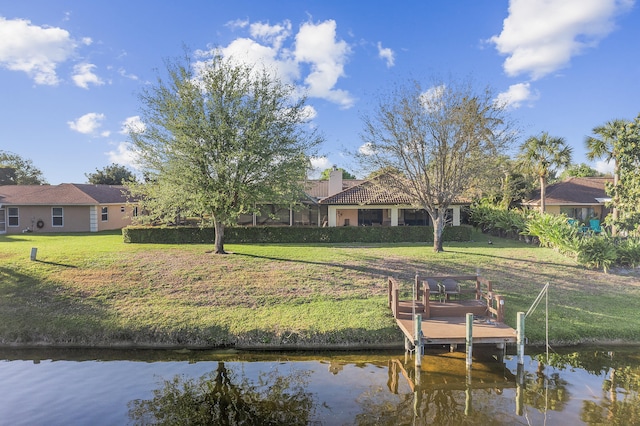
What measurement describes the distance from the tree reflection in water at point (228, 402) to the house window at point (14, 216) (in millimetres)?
28955

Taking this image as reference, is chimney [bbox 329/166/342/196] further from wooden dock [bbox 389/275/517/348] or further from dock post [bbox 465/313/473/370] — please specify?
dock post [bbox 465/313/473/370]

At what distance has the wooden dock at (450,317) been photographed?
995 centimetres

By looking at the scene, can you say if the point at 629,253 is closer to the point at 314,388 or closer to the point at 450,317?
the point at 450,317

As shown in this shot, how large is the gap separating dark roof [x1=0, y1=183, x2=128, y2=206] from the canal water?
21945 millimetres

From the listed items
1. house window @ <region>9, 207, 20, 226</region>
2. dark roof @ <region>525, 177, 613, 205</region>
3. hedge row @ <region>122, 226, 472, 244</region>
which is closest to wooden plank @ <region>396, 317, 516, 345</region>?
hedge row @ <region>122, 226, 472, 244</region>

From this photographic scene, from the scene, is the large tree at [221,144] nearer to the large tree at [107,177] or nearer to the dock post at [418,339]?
the dock post at [418,339]

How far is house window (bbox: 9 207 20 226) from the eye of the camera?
1183 inches

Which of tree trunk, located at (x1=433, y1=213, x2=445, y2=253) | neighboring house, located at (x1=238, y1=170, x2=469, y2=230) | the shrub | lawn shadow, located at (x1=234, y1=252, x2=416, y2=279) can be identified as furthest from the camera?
neighboring house, located at (x1=238, y1=170, x2=469, y2=230)

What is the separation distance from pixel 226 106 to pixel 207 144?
6.50 ft

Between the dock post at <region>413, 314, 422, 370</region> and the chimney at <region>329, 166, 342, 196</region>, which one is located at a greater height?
the chimney at <region>329, 166, 342, 196</region>

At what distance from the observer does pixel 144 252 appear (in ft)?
62.8

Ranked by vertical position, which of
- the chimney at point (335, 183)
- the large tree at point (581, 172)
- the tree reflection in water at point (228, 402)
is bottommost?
the tree reflection in water at point (228, 402)

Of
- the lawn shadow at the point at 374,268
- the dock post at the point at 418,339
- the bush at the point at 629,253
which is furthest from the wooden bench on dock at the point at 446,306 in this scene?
the bush at the point at 629,253

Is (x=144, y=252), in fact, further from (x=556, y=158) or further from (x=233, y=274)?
(x=556, y=158)
